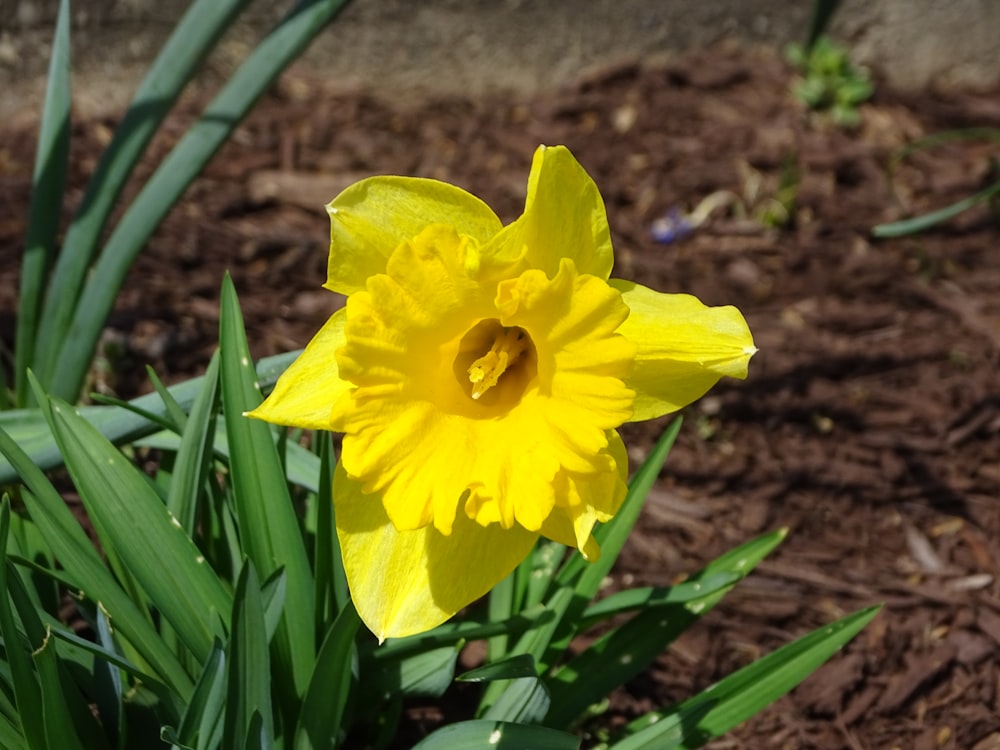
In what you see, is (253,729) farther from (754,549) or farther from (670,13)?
(670,13)

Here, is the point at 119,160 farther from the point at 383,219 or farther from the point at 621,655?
the point at 621,655

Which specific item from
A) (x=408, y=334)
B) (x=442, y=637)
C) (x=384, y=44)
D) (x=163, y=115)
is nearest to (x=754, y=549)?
(x=442, y=637)

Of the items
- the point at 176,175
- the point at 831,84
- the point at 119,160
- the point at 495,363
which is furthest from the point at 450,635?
the point at 831,84

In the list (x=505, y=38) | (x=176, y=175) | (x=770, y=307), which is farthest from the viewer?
(x=505, y=38)

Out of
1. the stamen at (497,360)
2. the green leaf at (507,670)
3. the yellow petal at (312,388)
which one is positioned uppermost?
the yellow petal at (312,388)

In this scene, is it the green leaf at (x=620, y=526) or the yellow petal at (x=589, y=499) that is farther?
the green leaf at (x=620, y=526)

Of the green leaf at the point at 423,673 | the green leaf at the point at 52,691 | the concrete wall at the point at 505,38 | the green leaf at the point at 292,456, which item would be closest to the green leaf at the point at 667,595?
the green leaf at the point at 423,673

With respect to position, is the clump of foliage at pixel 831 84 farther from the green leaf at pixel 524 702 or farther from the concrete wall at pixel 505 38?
the green leaf at pixel 524 702
